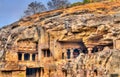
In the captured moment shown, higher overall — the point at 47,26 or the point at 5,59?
the point at 47,26

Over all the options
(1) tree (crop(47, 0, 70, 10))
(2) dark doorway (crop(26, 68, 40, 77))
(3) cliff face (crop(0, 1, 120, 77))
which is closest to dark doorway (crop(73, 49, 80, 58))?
(3) cliff face (crop(0, 1, 120, 77))

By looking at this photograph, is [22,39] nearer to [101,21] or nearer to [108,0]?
[101,21]

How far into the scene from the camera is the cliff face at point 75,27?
3322cm

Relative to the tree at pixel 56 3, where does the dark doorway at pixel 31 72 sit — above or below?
below

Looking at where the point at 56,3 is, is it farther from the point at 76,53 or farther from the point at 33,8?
the point at 76,53

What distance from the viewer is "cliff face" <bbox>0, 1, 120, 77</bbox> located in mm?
33219

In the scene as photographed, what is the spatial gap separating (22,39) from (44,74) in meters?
4.31

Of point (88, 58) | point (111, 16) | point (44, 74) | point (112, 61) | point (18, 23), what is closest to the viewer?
point (112, 61)

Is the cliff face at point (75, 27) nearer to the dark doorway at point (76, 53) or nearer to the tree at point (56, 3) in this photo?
the dark doorway at point (76, 53)

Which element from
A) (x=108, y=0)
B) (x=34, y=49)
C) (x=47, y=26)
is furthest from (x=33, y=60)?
(x=108, y=0)

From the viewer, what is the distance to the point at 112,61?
85.8ft

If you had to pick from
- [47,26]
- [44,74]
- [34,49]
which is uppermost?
[47,26]

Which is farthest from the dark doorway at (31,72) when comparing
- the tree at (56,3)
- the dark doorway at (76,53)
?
the tree at (56,3)

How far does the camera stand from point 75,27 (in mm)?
34719
